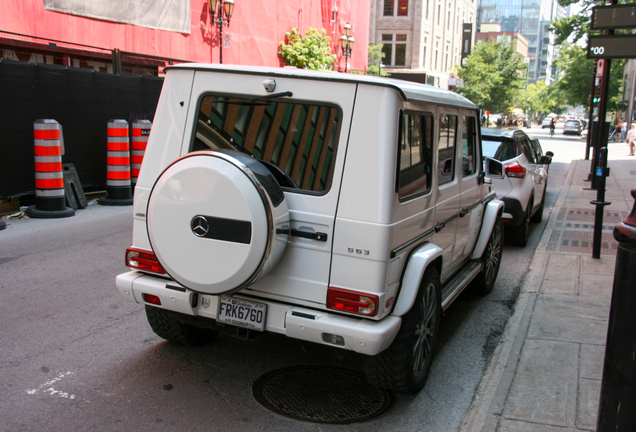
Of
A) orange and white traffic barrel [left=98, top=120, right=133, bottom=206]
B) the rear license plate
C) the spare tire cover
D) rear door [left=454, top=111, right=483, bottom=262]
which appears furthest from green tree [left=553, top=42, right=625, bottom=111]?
the spare tire cover

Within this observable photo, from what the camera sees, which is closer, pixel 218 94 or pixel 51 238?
pixel 218 94

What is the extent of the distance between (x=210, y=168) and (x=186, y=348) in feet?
6.28

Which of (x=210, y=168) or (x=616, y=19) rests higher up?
(x=616, y=19)

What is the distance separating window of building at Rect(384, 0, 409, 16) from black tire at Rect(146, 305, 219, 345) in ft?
206

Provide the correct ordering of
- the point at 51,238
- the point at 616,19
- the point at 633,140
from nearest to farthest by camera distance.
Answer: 1. the point at 616,19
2. the point at 51,238
3. the point at 633,140

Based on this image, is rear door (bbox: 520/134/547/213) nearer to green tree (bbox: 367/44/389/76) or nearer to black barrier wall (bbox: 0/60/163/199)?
black barrier wall (bbox: 0/60/163/199)

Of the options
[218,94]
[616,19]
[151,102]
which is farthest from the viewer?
[151,102]

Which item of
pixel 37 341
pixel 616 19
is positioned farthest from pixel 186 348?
pixel 616 19

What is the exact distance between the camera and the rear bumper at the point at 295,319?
133 inches

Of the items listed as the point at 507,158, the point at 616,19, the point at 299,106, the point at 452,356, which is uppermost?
the point at 616,19

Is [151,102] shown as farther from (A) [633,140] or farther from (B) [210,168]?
(A) [633,140]

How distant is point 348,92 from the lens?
3.49 metres

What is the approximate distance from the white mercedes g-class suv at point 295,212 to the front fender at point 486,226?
1.91 m

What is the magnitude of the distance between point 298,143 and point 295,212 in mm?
434
